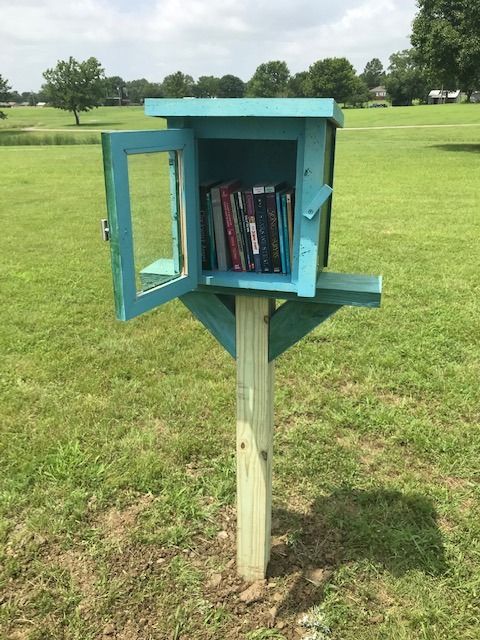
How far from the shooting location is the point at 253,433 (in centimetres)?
230

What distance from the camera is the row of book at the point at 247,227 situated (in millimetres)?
1990

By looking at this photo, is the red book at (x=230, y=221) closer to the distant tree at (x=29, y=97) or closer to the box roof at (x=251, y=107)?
the box roof at (x=251, y=107)

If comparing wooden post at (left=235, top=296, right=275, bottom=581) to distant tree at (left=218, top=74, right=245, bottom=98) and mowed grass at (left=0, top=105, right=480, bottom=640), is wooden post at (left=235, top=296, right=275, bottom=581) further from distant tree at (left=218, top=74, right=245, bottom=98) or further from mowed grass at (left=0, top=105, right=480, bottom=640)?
distant tree at (left=218, top=74, right=245, bottom=98)

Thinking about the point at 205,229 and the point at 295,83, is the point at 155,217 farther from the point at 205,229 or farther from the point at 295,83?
the point at 295,83

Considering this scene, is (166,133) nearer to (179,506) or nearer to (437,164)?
(179,506)

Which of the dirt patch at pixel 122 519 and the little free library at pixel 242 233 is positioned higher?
the little free library at pixel 242 233

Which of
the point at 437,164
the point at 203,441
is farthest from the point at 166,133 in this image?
the point at 437,164

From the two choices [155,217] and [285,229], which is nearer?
[155,217]

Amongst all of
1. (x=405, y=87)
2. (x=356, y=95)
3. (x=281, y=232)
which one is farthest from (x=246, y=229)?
(x=405, y=87)

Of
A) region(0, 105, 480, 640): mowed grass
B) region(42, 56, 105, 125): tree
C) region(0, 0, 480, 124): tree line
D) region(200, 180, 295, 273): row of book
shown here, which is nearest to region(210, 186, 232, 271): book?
region(200, 180, 295, 273): row of book

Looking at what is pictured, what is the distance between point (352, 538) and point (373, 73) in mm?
157356

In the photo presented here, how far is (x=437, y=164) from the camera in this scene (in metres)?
16.6

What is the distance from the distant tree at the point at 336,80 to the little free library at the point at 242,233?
8796 cm

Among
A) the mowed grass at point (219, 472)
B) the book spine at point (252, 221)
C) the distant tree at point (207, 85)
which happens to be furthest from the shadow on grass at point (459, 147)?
the distant tree at point (207, 85)
